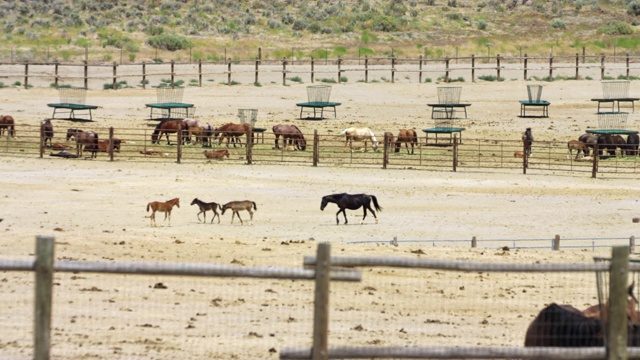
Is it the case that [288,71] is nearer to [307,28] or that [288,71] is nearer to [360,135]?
[360,135]

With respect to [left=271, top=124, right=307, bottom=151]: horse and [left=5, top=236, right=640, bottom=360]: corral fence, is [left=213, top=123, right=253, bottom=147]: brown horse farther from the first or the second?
[left=5, top=236, right=640, bottom=360]: corral fence

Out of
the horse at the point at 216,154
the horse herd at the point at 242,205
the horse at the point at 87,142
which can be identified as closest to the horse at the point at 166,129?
the horse at the point at 87,142

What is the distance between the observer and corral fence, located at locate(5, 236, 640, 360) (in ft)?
27.7

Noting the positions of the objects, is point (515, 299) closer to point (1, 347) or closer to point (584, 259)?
point (584, 259)

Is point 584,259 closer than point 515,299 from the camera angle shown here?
No

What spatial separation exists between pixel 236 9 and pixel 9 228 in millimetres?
59250

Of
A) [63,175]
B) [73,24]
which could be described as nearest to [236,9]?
[73,24]

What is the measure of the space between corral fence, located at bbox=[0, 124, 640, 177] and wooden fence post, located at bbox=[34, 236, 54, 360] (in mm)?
23743

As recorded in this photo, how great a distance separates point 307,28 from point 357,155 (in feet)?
128

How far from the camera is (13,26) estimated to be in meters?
67.2

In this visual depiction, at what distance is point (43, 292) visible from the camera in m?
8.42

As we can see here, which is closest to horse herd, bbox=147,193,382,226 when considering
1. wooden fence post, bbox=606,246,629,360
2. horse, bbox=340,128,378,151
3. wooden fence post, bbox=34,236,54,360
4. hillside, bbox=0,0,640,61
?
horse, bbox=340,128,378,151

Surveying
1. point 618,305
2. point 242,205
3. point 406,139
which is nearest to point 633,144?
point 406,139

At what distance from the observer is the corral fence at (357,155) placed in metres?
32.6
